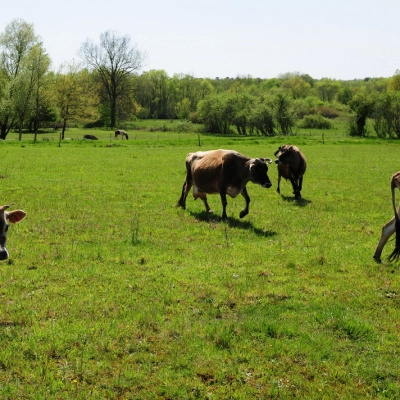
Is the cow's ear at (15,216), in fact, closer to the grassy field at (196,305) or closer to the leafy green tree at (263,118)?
the grassy field at (196,305)

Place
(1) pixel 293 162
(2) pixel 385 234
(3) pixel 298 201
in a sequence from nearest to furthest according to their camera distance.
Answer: (2) pixel 385 234 < (3) pixel 298 201 < (1) pixel 293 162

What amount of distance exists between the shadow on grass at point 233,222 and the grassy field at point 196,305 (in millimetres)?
61

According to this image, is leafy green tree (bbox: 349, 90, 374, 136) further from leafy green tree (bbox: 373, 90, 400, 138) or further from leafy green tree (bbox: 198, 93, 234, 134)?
leafy green tree (bbox: 198, 93, 234, 134)

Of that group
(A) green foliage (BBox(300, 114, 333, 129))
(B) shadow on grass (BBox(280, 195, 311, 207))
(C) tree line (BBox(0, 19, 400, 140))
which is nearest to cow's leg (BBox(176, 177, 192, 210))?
(B) shadow on grass (BBox(280, 195, 311, 207))

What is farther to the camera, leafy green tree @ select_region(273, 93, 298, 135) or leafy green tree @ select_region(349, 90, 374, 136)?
leafy green tree @ select_region(273, 93, 298, 135)

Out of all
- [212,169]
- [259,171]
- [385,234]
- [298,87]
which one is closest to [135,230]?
[212,169]

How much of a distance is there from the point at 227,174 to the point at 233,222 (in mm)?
1513

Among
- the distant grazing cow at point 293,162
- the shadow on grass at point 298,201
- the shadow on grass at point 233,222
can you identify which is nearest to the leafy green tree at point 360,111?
the distant grazing cow at point 293,162

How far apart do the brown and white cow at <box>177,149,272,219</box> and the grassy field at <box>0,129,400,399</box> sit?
80cm

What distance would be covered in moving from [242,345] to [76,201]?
37.2 feet

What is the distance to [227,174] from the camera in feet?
45.4

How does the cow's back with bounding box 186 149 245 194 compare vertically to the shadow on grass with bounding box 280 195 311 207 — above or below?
above

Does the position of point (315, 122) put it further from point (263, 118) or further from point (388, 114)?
point (388, 114)

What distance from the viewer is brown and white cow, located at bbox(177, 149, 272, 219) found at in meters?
13.2
